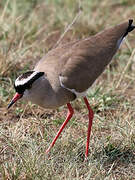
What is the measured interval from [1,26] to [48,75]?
7.93 feet

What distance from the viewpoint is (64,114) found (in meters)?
6.13

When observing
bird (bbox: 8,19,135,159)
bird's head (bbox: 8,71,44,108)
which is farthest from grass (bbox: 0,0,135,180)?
bird's head (bbox: 8,71,44,108)

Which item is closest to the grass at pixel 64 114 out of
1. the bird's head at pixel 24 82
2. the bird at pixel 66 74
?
the bird at pixel 66 74

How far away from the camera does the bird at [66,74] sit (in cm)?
503

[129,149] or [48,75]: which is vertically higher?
[48,75]

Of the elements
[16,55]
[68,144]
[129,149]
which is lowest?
[129,149]

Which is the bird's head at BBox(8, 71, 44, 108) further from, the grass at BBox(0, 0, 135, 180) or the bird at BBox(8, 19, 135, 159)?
the grass at BBox(0, 0, 135, 180)

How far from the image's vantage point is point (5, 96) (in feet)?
20.4

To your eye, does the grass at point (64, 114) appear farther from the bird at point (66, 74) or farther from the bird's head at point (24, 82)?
the bird's head at point (24, 82)

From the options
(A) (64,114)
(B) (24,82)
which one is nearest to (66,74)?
(B) (24,82)

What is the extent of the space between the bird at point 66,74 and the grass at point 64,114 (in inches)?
9.8

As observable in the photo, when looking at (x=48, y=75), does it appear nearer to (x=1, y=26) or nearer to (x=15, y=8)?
(x=1, y=26)

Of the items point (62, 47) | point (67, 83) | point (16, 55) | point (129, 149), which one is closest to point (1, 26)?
point (16, 55)

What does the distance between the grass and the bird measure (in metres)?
0.25
